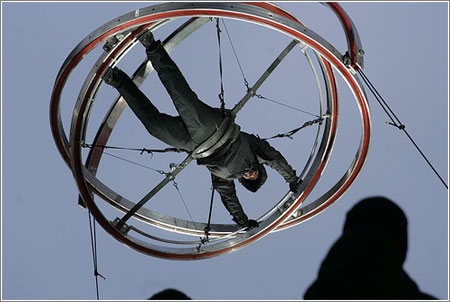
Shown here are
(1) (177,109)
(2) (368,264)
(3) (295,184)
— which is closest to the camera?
(2) (368,264)

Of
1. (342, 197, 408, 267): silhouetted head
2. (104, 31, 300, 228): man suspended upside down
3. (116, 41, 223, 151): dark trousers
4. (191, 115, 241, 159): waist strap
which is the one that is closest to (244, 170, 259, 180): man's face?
(104, 31, 300, 228): man suspended upside down

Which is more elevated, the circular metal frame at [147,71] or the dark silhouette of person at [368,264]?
the circular metal frame at [147,71]

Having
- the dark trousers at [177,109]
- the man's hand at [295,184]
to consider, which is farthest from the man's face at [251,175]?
the dark trousers at [177,109]

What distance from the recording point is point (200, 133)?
32.9ft

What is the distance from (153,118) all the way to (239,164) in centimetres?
139

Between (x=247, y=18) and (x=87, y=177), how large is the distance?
11.6 ft

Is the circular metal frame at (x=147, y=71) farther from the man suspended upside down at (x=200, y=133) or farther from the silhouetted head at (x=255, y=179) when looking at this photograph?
the silhouetted head at (x=255, y=179)

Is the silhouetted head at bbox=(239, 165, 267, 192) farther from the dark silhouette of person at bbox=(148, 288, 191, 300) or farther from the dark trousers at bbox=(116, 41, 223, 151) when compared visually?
the dark silhouette of person at bbox=(148, 288, 191, 300)

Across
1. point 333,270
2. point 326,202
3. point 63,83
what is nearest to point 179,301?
point 333,270

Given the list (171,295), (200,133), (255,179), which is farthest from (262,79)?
(171,295)

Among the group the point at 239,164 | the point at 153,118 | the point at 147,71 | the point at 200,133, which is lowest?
the point at 239,164

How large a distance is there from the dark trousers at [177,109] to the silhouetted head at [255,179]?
119 cm

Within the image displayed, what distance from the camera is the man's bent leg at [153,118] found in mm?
9898

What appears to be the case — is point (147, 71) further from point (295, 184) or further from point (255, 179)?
point (295, 184)
